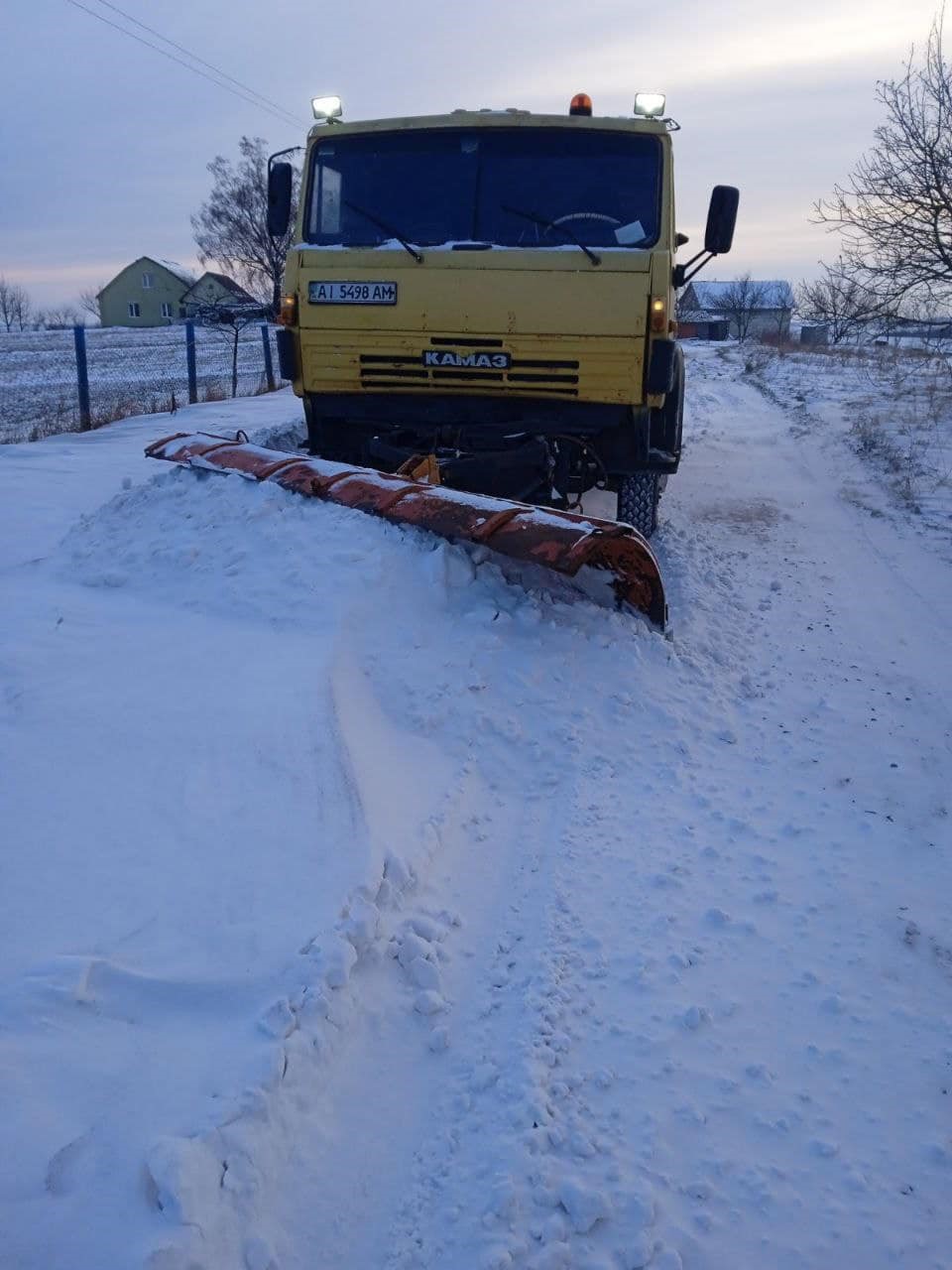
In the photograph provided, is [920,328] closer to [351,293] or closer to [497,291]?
[497,291]

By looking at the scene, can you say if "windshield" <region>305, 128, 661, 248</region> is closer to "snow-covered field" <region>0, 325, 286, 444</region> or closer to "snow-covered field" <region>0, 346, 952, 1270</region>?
"snow-covered field" <region>0, 346, 952, 1270</region>

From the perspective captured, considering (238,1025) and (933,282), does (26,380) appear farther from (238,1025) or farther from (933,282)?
(238,1025)

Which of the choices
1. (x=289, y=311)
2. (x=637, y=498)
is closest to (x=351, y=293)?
(x=289, y=311)

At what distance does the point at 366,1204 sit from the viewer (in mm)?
1921

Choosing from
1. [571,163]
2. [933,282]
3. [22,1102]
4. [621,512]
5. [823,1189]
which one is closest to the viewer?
[22,1102]

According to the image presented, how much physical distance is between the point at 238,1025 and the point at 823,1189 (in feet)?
4.50

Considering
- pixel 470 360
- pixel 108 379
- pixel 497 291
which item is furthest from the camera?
pixel 108 379

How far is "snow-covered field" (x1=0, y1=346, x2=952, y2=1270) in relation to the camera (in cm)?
187

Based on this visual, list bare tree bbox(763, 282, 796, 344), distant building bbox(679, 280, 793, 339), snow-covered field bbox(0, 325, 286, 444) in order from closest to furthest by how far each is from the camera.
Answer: snow-covered field bbox(0, 325, 286, 444), bare tree bbox(763, 282, 796, 344), distant building bbox(679, 280, 793, 339)

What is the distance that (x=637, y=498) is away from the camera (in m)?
6.34

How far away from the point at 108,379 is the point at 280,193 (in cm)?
1931

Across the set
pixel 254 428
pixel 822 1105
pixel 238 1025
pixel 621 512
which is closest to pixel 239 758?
pixel 238 1025

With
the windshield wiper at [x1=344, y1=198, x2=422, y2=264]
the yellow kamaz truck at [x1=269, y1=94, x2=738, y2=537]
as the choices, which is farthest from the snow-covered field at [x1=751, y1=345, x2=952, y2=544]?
the windshield wiper at [x1=344, y1=198, x2=422, y2=264]

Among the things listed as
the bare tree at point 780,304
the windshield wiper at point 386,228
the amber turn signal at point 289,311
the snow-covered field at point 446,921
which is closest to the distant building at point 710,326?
the bare tree at point 780,304
